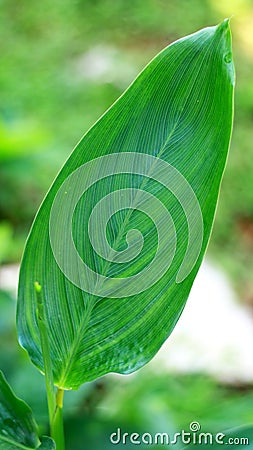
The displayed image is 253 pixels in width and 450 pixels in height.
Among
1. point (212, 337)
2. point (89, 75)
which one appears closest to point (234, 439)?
point (212, 337)

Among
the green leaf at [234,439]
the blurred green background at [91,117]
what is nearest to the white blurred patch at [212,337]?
the blurred green background at [91,117]

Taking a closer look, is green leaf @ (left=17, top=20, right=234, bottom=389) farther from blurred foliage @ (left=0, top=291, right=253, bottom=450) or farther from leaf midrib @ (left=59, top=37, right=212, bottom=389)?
blurred foliage @ (left=0, top=291, right=253, bottom=450)

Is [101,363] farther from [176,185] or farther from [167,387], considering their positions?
[167,387]

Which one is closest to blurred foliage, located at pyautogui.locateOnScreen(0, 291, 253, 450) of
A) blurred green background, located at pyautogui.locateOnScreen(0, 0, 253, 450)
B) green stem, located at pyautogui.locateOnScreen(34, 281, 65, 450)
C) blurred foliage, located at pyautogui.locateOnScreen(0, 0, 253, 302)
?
blurred green background, located at pyautogui.locateOnScreen(0, 0, 253, 450)

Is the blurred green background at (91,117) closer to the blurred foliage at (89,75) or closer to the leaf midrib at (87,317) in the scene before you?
the blurred foliage at (89,75)

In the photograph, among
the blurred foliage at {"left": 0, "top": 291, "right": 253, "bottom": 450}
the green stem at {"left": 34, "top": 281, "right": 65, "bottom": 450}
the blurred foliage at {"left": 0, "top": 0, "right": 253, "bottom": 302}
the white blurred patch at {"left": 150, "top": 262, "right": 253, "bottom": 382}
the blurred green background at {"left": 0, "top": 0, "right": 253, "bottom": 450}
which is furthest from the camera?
the blurred foliage at {"left": 0, "top": 0, "right": 253, "bottom": 302}

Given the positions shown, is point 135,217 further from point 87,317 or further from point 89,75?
point 89,75
